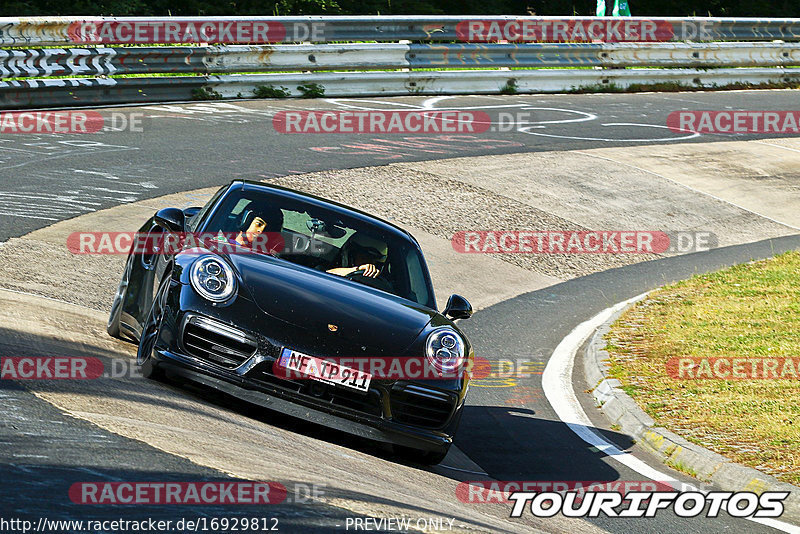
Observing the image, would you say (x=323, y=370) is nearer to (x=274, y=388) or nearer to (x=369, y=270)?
(x=274, y=388)

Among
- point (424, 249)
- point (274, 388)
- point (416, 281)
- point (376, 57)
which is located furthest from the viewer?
point (376, 57)

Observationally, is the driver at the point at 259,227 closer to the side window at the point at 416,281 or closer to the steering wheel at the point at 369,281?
the steering wheel at the point at 369,281

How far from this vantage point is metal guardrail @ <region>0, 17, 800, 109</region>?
15266 mm

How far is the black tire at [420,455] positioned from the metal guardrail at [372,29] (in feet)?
37.1

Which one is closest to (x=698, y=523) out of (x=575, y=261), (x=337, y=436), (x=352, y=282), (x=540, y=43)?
(x=337, y=436)

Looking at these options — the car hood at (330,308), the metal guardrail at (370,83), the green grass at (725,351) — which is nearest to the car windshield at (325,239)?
the car hood at (330,308)

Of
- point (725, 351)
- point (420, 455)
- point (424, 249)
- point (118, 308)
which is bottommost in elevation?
point (725, 351)

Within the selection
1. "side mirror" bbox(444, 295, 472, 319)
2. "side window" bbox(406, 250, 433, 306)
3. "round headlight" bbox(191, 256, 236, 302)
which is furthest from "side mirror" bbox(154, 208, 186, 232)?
"side mirror" bbox(444, 295, 472, 319)

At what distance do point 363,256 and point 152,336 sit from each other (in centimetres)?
164

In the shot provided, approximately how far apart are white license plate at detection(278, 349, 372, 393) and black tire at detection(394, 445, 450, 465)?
0.45 m

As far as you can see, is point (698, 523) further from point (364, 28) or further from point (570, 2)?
point (570, 2)

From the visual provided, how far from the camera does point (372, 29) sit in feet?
62.4

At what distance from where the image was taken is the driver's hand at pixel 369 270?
Result: 6.84 m

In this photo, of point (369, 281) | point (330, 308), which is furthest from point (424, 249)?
point (330, 308)
